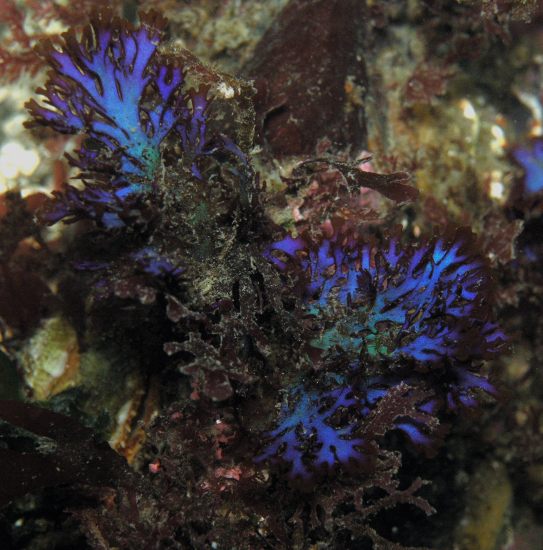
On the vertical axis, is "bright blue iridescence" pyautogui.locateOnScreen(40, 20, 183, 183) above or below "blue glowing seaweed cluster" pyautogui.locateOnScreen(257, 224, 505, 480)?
above

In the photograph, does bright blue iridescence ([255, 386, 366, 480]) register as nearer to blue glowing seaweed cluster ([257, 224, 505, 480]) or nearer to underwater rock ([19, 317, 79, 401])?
blue glowing seaweed cluster ([257, 224, 505, 480])

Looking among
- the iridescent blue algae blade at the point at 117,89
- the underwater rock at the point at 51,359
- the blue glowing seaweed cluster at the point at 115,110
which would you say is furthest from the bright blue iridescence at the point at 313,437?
the underwater rock at the point at 51,359

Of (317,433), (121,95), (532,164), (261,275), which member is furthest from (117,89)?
(532,164)

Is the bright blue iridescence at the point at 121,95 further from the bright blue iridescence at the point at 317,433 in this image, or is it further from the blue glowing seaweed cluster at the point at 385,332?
the bright blue iridescence at the point at 317,433

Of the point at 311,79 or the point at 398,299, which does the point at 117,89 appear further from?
the point at 398,299

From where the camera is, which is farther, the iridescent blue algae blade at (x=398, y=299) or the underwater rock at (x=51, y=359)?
the underwater rock at (x=51, y=359)

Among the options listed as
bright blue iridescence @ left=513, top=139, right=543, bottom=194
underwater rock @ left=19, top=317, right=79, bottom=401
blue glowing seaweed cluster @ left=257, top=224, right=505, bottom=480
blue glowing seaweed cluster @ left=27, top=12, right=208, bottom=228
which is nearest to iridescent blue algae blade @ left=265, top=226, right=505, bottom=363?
blue glowing seaweed cluster @ left=257, top=224, right=505, bottom=480
